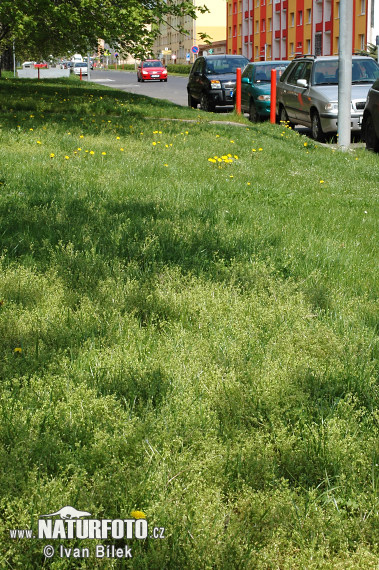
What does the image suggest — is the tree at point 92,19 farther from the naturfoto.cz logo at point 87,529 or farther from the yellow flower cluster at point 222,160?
the naturfoto.cz logo at point 87,529

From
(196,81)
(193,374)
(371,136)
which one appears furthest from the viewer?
(196,81)

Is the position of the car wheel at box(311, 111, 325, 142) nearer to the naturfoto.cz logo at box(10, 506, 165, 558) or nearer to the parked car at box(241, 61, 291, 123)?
the parked car at box(241, 61, 291, 123)

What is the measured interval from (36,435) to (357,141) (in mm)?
14950

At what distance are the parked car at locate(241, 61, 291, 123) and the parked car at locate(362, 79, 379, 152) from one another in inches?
229

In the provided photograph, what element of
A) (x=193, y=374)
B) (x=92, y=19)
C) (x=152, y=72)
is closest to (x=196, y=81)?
(x=92, y=19)

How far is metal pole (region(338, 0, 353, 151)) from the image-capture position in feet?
42.3

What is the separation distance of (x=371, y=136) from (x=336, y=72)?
375 centimetres

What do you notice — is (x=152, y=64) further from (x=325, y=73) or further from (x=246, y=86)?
(x=325, y=73)

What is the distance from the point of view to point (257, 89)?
64.2 feet

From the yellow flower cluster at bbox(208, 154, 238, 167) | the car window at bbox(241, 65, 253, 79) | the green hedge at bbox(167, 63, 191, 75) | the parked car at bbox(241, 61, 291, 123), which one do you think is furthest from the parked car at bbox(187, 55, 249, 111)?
the green hedge at bbox(167, 63, 191, 75)

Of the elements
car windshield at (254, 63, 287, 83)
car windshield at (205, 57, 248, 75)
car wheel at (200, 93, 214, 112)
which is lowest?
car wheel at (200, 93, 214, 112)

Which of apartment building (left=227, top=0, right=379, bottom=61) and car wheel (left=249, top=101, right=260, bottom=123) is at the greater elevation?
apartment building (left=227, top=0, right=379, bottom=61)

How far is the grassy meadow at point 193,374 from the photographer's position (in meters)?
2.19

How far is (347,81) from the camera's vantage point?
13.1m
